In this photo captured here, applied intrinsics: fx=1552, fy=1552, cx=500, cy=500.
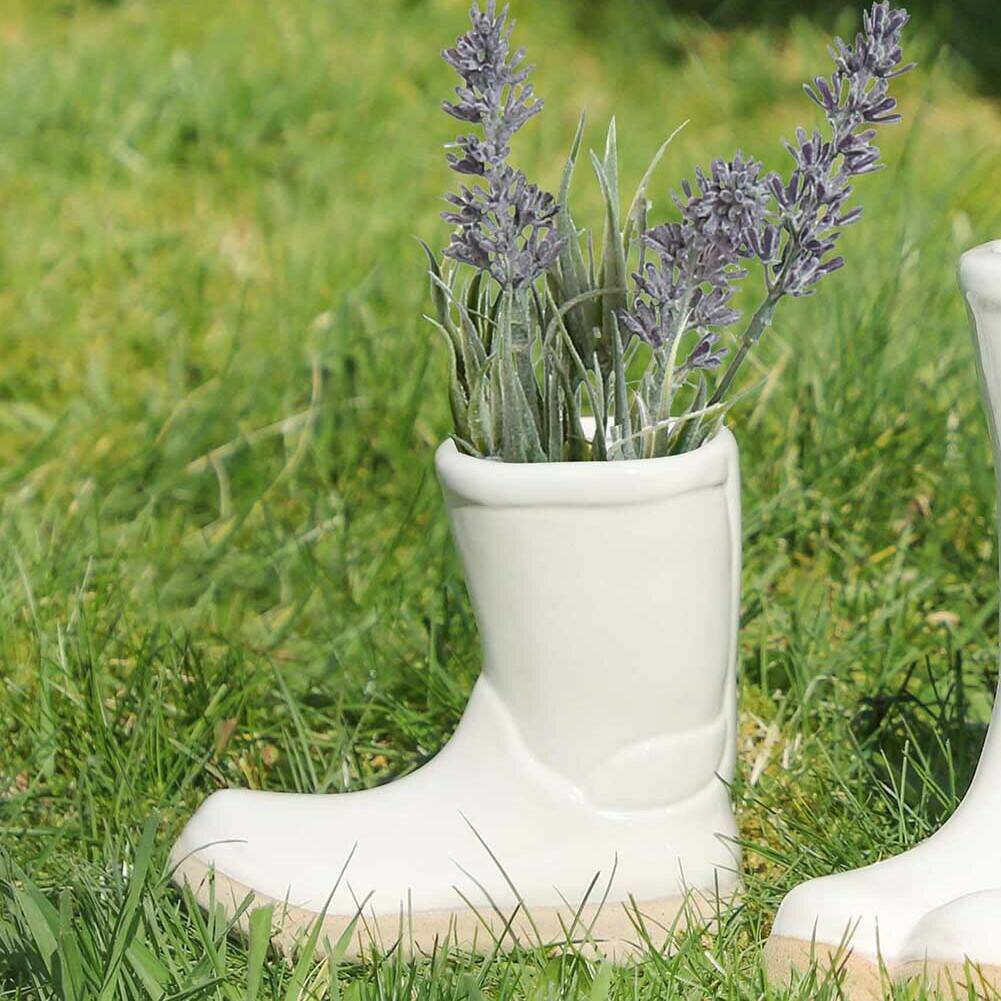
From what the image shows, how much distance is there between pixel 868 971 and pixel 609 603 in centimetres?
33

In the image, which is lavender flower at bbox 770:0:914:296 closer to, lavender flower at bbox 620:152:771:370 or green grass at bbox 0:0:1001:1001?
lavender flower at bbox 620:152:771:370

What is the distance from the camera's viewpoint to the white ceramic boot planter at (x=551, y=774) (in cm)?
121

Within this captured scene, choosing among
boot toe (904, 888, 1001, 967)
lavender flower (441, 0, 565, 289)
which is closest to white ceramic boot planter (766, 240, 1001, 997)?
boot toe (904, 888, 1001, 967)

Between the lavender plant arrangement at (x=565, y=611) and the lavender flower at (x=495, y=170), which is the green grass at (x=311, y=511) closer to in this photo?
the lavender plant arrangement at (x=565, y=611)

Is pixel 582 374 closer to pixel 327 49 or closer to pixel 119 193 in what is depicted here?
pixel 119 193

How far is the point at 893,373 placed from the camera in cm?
205

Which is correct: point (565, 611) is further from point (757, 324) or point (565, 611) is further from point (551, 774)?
point (757, 324)

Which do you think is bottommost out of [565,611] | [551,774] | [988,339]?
[551,774]

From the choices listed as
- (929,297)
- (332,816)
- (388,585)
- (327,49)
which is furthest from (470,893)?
(327,49)

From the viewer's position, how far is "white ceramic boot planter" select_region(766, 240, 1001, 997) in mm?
1079

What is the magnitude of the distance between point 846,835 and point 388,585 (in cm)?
71

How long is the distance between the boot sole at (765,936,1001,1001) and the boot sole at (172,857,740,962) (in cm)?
11

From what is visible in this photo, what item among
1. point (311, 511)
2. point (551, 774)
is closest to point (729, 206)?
point (551, 774)

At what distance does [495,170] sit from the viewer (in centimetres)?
118
